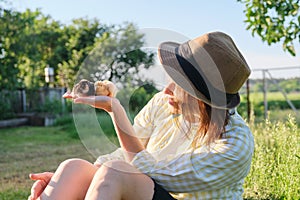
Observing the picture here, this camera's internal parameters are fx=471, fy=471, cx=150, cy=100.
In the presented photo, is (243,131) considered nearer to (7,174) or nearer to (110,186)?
(110,186)

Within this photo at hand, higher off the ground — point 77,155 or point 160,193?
point 160,193

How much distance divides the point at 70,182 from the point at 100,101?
31 cm

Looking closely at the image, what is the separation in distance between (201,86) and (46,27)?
16819 mm

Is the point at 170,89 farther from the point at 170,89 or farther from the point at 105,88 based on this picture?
the point at 105,88

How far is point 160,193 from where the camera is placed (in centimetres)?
152

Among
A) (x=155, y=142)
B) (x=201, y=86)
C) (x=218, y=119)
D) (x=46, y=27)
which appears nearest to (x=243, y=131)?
(x=218, y=119)

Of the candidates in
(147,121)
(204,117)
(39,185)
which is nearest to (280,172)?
(147,121)

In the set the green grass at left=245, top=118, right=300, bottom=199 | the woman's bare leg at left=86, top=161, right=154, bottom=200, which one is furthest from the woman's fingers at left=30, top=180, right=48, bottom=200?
the green grass at left=245, top=118, right=300, bottom=199

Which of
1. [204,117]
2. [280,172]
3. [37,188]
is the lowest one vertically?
[280,172]

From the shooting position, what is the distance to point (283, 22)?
376 cm

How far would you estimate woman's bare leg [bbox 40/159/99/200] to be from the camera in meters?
1.65

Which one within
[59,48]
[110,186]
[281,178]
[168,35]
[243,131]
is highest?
[168,35]

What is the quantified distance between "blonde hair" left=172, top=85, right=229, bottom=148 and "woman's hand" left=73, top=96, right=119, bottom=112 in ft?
0.79

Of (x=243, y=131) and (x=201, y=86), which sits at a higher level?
(x=201, y=86)
